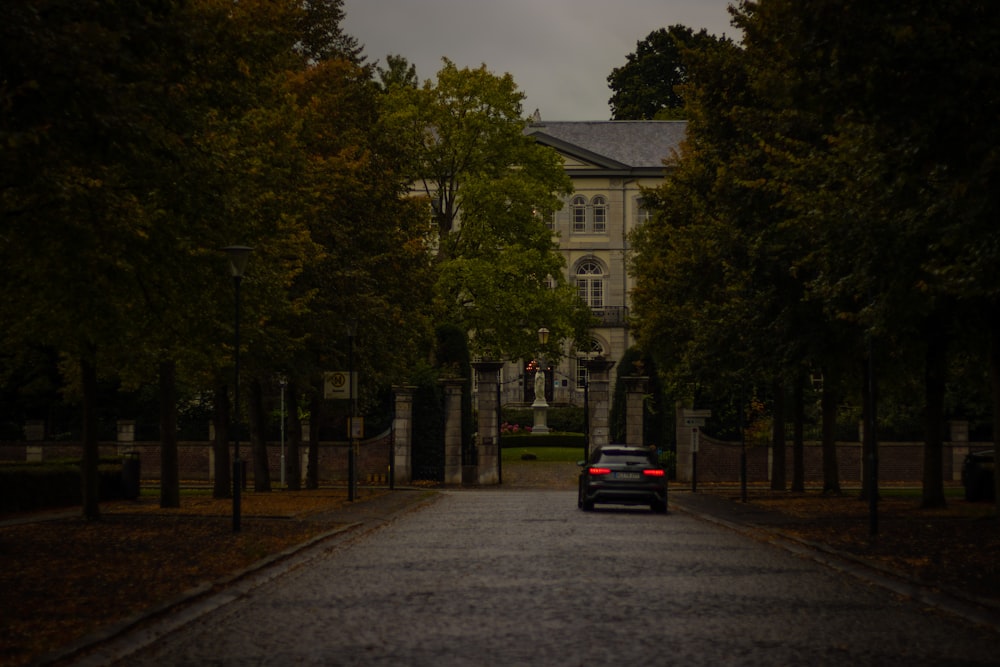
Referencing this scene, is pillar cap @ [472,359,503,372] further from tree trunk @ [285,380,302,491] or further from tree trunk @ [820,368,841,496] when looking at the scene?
tree trunk @ [820,368,841,496]

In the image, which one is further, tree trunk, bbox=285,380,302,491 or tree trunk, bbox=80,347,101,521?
tree trunk, bbox=285,380,302,491

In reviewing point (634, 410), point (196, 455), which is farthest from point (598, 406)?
point (196, 455)

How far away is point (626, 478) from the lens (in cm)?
2925

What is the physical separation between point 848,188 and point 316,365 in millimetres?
17986

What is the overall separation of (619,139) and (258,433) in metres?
59.3

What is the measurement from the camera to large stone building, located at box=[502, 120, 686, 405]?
89500mm

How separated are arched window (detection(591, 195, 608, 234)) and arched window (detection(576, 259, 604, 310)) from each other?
225 centimetres

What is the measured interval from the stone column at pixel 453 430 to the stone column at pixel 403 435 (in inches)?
48.4

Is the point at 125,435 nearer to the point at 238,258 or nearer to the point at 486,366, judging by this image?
the point at 486,366

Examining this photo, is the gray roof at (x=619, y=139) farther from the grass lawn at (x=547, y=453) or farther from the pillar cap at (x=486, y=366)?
the pillar cap at (x=486, y=366)

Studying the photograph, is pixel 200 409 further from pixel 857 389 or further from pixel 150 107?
pixel 150 107

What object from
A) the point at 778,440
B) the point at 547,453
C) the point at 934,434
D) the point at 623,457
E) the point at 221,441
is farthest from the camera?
the point at 547,453

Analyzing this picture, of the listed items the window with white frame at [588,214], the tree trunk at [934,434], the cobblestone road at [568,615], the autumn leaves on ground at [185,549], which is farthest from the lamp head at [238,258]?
the window with white frame at [588,214]

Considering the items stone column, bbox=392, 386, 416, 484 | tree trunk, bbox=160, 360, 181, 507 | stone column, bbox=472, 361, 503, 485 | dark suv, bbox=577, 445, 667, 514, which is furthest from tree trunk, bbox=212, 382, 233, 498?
stone column, bbox=472, 361, 503, 485
